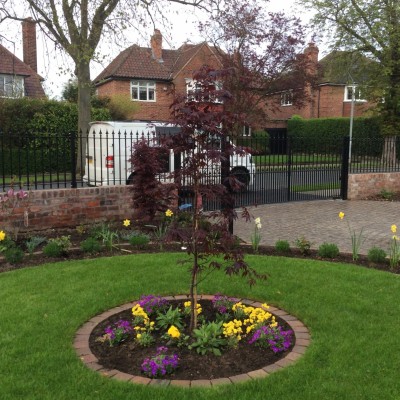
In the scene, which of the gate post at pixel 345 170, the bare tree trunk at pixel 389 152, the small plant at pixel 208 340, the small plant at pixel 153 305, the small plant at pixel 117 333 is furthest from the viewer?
the bare tree trunk at pixel 389 152

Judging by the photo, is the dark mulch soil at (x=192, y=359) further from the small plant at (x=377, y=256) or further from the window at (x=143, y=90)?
the window at (x=143, y=90)

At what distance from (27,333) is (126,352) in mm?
1025

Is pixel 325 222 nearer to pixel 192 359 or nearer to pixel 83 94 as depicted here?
pixel 192 359

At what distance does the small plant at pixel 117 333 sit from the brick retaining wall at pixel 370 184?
10793mm

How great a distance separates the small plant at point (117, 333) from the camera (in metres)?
3.89

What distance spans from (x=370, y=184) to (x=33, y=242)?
1065 cm

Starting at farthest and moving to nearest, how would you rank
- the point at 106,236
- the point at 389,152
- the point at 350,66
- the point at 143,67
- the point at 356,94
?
the point at 143,67, the point at 356,94, the point at 350,66, the point at 389,152, the point at 106,236

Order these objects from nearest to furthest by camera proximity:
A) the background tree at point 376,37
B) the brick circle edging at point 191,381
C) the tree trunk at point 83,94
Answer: the brick circle edging at point 191,381 < the tree trunk at point 83,94 < the background tree at point 376,37

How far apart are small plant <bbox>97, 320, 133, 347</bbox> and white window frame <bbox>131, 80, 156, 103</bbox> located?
1109 inches

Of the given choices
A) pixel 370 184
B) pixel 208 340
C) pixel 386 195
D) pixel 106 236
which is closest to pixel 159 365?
pixel 208 340

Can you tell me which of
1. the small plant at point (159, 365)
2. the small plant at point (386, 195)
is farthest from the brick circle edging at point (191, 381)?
the small plant at point (386, 195)

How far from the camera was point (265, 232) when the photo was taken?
348 inches

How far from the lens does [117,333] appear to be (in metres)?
3.90

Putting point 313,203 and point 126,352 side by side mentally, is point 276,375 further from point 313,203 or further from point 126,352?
point 313,203
